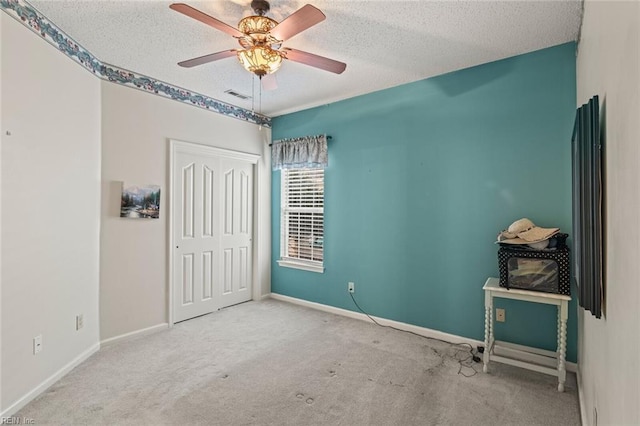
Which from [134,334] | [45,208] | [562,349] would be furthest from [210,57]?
[562,349]

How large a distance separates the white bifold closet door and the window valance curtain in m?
0.42

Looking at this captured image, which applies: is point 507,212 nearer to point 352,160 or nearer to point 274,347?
point 352,160

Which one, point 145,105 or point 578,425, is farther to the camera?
point 145,105

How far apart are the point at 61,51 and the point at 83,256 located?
167cm

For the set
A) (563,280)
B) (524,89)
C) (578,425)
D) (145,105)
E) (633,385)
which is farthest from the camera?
(145,105)

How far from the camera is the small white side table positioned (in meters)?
2.34

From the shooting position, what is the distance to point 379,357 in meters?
2.89

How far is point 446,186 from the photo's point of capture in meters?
3.23

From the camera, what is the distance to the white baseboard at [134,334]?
10.2 ft

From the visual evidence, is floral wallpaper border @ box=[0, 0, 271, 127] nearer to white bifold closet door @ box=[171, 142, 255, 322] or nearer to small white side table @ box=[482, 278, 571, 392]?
white bifold closet door @ box=[171, 142, 255, 322]

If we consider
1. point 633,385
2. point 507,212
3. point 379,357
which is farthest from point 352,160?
point 633,385

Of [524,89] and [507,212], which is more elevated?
[524,89]

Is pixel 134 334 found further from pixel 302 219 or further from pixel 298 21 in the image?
pixel 298 21

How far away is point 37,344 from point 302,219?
2948mm
